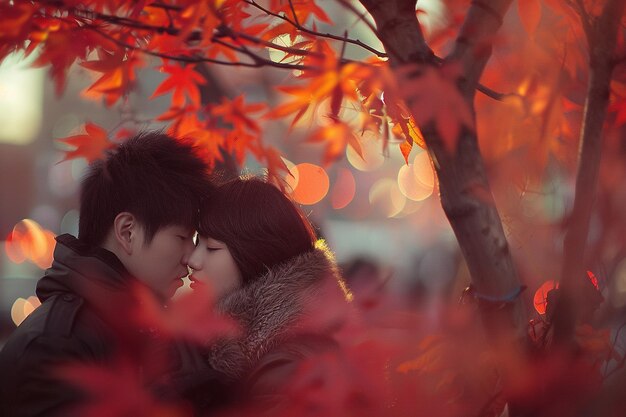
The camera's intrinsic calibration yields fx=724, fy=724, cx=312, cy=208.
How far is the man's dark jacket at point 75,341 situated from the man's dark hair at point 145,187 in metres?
0.16

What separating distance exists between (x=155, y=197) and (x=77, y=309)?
1.85 ft

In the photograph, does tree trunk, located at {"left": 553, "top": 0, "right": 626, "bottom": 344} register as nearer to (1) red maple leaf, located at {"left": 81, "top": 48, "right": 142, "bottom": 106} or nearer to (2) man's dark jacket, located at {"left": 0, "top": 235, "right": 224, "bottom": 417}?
(2) man's dark jacket, located at {"left": 0, "top": 235, "right": 224, "bottom": 417}

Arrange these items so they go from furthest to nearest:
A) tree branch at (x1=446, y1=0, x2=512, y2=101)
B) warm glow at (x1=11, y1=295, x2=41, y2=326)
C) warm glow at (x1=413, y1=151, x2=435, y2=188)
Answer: warm glow at (x1=11, y1=295, x2=41, y2=326) → warm glow at (x1=413, y1=151, x2=435, y2=188) → tree branch at (x1=446, y1=0, x2=512, y2=101)

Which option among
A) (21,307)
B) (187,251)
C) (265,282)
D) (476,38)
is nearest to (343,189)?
(21,307)

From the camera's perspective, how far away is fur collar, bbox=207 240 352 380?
108 inches

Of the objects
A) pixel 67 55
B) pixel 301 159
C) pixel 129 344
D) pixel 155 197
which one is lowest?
pixel 301 159

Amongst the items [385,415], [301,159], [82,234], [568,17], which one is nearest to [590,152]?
[568,17]

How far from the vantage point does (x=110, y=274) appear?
2.81 metres

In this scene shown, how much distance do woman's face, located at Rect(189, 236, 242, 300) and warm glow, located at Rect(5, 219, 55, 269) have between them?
14.0m

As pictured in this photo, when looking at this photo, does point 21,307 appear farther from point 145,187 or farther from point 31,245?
point 145,187

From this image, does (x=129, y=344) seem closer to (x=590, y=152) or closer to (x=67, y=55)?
(x=67, y=55)

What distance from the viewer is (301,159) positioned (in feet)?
52.0

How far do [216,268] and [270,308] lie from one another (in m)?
0.34

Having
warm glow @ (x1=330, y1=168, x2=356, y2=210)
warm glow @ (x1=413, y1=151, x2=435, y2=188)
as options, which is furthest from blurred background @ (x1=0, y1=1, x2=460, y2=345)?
warm glow @ (x1=413, y1=151, x2=435, y2=188)
